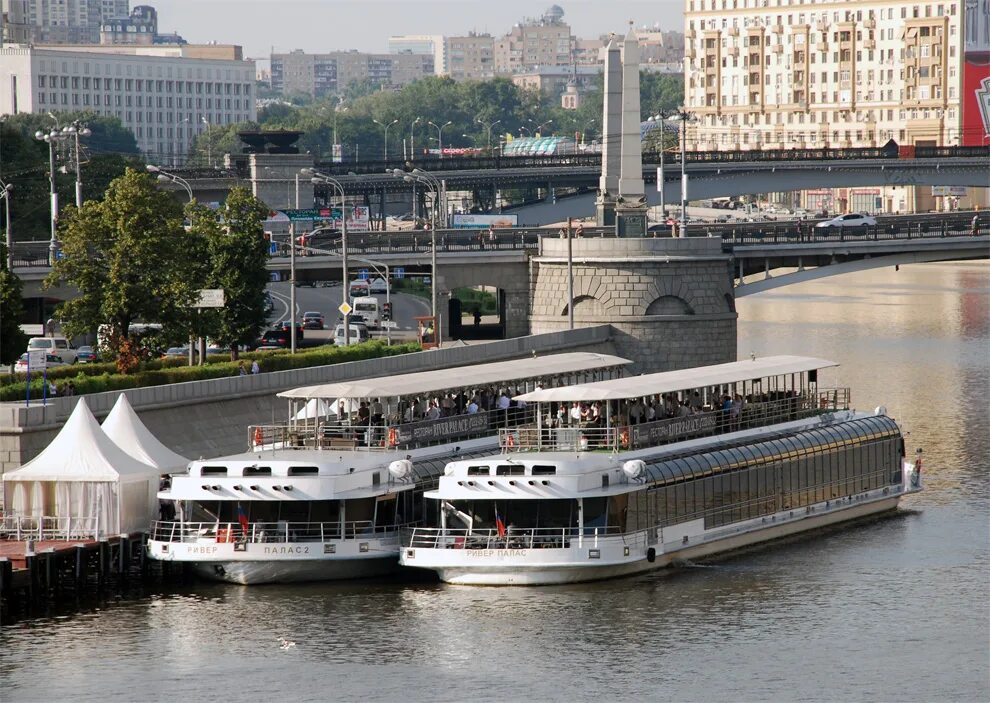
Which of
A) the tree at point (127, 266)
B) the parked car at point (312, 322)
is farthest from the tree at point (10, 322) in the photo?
the parked car at point (312, 322)

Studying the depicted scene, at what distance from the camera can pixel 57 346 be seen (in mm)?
83375

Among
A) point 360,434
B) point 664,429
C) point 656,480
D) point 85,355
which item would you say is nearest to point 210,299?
point 85,355

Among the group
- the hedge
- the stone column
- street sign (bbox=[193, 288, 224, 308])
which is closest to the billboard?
the stone column

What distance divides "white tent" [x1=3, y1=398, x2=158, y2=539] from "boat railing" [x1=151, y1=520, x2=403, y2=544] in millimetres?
1279

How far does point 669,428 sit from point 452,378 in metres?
6.26

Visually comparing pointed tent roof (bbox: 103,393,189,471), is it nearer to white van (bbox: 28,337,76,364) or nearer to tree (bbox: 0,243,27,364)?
tree (bbox: 0,243,27,364)

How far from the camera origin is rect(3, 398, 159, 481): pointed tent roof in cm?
5034

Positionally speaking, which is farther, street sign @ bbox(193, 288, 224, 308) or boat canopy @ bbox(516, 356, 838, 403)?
street sign @ bbox(193, 288, 224, 308)

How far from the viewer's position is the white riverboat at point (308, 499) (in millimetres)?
49000

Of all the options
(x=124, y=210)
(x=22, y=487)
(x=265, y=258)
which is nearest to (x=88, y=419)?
(x=22, y=487)

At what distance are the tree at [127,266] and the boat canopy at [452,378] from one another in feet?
35.8

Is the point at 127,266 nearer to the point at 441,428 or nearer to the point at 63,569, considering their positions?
the point at 441,428

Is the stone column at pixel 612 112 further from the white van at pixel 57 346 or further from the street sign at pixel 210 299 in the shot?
the street sign at pixel 210 299

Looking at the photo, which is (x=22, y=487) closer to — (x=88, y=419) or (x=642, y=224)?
(x=88, y=419)
